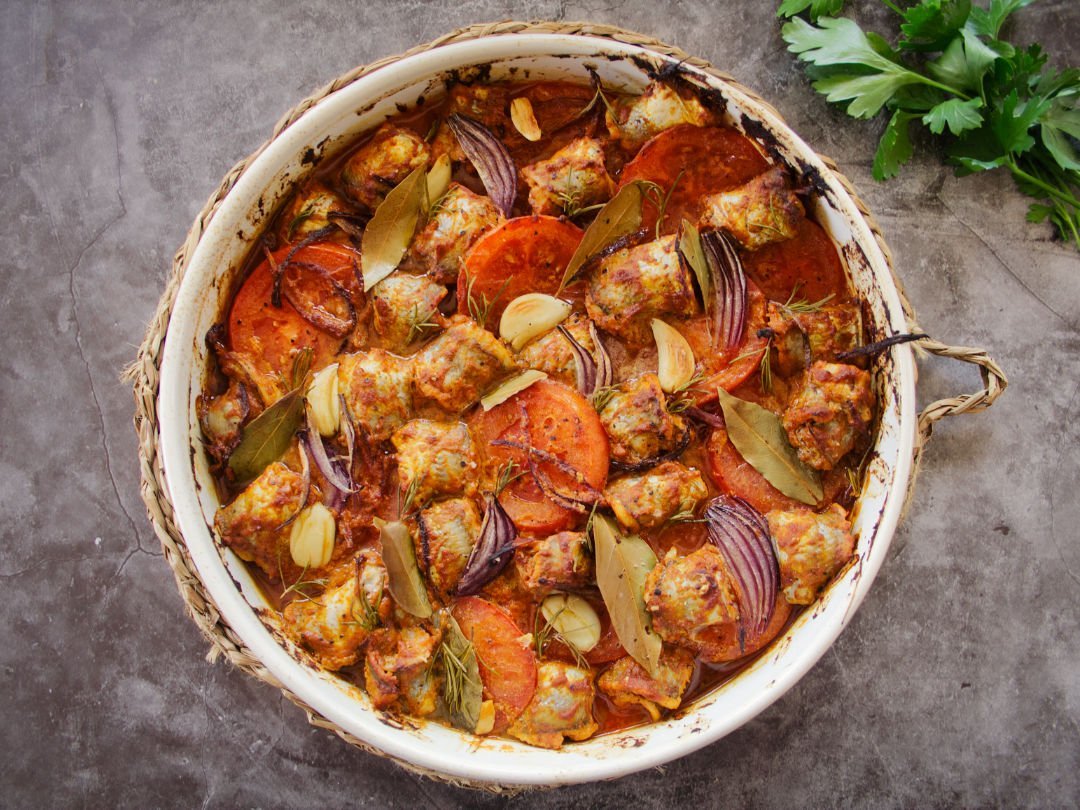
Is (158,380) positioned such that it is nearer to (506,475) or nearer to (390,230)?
(390,230)

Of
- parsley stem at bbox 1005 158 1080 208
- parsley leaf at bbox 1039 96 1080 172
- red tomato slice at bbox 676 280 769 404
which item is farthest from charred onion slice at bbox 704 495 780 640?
parsley leaf at bbox 1039 96 1080 172

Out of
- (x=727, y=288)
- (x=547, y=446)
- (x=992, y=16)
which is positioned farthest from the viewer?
(x=992, y=16)

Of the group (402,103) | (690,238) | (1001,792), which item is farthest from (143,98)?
(1001,792)

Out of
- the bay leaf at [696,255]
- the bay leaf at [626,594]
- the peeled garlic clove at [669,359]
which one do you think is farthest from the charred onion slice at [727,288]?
the bay leaf at [626,594]

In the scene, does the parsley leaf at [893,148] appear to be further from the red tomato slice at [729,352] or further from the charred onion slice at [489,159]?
the charred onion slice at [489,159]

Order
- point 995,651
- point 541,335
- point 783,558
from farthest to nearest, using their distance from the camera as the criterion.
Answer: point 995,651, point 541,335, point 783,558

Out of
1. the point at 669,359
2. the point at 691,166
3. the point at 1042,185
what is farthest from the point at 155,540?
the point at 1042,185

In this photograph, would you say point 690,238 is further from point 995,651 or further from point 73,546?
point 73,546
